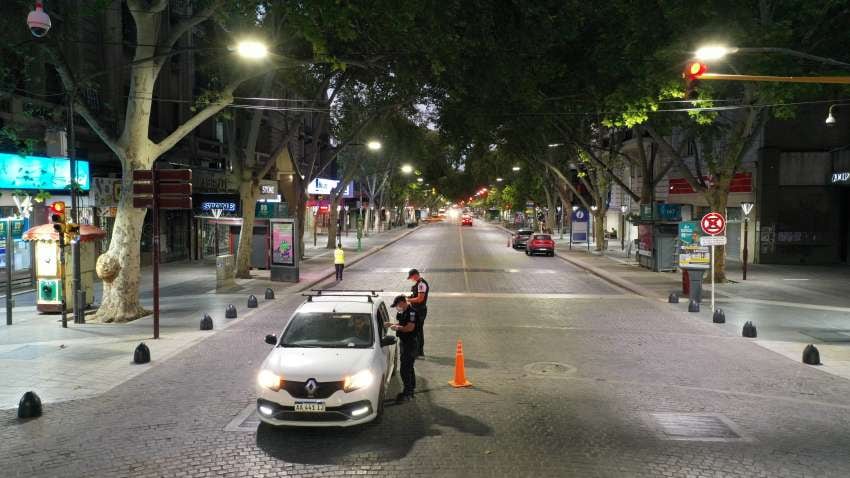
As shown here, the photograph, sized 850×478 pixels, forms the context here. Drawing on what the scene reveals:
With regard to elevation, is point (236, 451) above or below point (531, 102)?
below

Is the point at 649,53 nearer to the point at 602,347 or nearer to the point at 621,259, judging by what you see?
the point at 602,347

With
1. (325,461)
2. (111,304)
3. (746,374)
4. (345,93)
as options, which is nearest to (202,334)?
(111,304)

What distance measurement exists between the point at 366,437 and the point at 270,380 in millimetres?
1371

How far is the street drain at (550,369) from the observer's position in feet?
35.9

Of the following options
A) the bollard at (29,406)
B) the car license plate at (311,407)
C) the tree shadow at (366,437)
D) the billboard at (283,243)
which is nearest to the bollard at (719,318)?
the tree shadow at (366,437)

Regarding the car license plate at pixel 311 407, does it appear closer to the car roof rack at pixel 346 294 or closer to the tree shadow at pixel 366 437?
the tree shadow at pixel 366 437

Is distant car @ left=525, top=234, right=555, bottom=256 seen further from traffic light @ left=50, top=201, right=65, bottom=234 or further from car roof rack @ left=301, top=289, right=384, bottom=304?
car roof rack @ left=301, top=289, right=384, bottom=304

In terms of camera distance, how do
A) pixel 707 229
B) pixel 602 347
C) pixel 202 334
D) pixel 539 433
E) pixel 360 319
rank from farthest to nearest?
pixel 707 229 → pixel 202 334 → pixel 602 347 → pixel 360 319 → pixel 539 433

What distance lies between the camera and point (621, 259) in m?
36.1

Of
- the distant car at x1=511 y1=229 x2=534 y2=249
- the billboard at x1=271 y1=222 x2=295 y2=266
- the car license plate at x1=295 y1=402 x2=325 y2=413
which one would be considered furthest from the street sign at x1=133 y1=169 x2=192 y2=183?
the distant car at x1=511 y1=229 x2=534 y2=249

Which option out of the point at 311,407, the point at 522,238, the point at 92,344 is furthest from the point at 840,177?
the point at 92,344

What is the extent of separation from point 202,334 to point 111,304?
127 inches

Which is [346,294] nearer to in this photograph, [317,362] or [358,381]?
[317,362]

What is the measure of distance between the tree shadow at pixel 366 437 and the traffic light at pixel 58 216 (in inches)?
390
